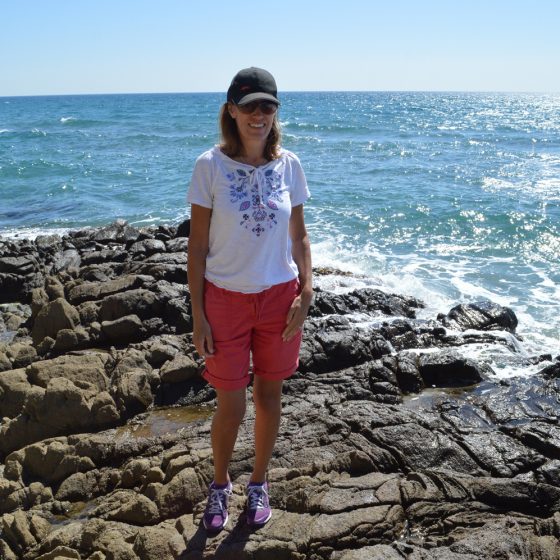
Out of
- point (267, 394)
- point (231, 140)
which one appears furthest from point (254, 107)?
point (267, 394)

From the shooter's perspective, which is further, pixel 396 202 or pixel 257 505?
pixel 396 202

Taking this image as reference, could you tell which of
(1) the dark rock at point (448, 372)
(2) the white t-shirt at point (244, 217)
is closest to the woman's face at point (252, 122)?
(2) the white t-shirt at point (244, 217)

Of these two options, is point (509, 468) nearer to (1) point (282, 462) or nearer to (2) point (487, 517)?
(2) point (487, 517)

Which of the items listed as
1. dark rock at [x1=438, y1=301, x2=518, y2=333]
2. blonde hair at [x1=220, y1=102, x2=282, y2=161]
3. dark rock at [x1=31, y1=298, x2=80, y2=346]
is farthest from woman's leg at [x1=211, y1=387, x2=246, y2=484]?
dark rock at [x1=438, y1=301, x2=518, y2=333]

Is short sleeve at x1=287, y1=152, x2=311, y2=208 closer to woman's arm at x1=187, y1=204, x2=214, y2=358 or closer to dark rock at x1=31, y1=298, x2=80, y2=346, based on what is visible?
woman's arm at x1=187, y1=204, x2=214, y2=358

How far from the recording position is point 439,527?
404cm

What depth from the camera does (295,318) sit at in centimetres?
371

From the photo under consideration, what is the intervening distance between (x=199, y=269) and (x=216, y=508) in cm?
160

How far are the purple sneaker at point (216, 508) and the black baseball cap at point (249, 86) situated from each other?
246 centimetres

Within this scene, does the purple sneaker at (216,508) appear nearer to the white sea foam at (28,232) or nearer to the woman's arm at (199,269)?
the woman's arm at (199,269)

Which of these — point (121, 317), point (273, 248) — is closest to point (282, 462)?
point (273, 248)

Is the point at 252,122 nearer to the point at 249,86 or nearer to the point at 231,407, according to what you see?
the point at 249,86

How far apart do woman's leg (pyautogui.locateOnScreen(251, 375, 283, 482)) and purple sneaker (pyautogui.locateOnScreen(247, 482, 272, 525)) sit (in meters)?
0.06

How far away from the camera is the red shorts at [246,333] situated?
142 inches
